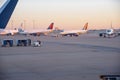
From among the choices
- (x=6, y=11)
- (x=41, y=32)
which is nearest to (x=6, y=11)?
(x=6, y=11)

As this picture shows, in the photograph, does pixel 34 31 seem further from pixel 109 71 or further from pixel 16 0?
pixel 109 71

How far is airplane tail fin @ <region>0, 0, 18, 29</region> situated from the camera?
23.0 meters

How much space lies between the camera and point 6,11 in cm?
2391

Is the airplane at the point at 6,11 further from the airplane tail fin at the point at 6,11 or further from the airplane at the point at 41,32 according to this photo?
the airplane at the point at 41,32

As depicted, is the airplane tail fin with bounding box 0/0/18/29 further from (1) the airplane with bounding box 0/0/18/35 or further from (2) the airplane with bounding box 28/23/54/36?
(2) the airplane with bounding box 28/23/54/36

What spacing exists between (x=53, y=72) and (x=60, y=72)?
0.40m

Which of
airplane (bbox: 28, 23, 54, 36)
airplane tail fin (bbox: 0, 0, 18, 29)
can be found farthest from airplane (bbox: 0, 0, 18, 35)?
airplane (bbox: 28, 23, 54, 36)

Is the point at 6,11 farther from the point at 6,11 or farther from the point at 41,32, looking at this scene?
the point at 41,32

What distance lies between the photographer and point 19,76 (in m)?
15.1

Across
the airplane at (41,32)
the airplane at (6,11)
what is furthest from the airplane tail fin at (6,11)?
the airplane at (41,32)

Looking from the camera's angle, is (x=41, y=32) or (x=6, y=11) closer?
(x=6, y=11)

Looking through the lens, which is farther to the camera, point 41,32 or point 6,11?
point 41,32

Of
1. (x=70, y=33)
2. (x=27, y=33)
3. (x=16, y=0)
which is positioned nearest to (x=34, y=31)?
(x=27, y=33)

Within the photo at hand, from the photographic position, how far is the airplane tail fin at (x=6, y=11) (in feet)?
75.4
